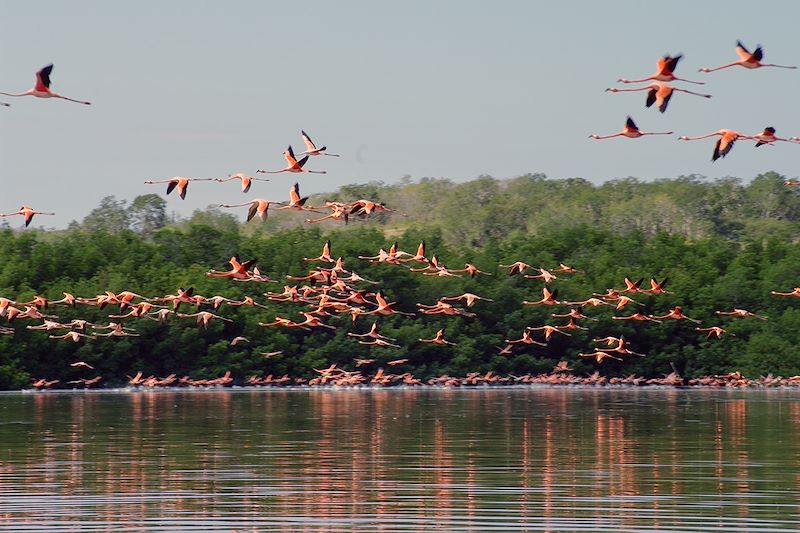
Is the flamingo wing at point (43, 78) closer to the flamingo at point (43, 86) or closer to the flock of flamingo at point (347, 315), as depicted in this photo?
the flamingo at point (43, 86)

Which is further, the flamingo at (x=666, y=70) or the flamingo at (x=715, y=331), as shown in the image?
the flamingo at (x=715, y=331)

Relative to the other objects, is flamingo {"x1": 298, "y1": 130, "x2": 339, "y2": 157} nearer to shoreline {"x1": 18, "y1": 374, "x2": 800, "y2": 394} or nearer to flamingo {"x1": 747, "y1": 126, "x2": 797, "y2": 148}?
flamingo {"x1": 747, "y1": 126, "x2": 797, "y2": 148}

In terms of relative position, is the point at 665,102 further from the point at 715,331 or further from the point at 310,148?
the point at 715,331

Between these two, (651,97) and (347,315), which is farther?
(347,315)

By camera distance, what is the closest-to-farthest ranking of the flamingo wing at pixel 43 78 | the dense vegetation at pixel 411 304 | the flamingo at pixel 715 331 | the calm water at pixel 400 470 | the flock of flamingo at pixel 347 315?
the calm water at pixel 400 470
the flamingo wing at pixel 43 78
the flock of flamingo at pixel 347 315
the flamingo at pixel 715 331
the dense vegetation at pixel 411 304

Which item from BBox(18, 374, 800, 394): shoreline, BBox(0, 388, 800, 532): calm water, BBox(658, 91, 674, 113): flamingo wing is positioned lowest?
BBox(0, 388, 800, 532): calm water

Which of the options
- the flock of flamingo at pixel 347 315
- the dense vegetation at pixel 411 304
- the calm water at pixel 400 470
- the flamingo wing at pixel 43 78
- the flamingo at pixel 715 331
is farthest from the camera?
the dense vegetation at pixel 411 304

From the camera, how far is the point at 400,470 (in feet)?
138

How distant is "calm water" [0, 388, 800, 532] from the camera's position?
32.6 meters

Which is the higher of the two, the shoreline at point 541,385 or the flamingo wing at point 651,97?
the flamingo wing at point 651,97

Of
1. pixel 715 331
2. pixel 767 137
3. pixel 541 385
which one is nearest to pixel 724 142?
pixel 767 137

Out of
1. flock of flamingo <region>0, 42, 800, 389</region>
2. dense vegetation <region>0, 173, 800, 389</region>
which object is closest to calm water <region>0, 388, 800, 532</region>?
flock of flamingo <region>0, 42, 800, 389</region>

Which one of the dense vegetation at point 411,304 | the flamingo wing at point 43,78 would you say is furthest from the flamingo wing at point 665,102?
the dense vegetation at point 411,304

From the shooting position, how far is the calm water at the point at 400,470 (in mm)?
32562
